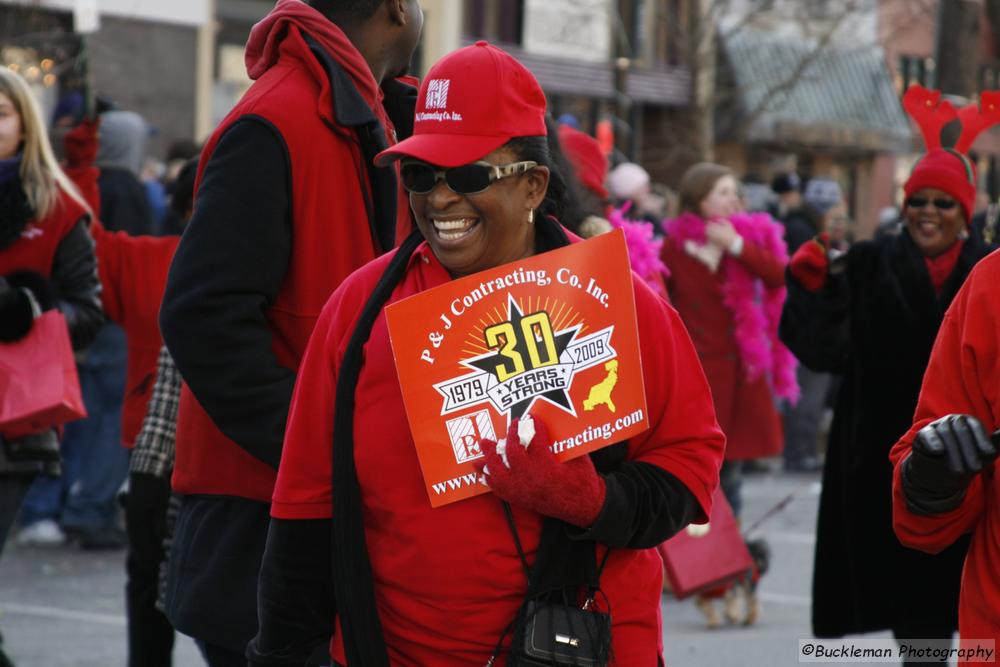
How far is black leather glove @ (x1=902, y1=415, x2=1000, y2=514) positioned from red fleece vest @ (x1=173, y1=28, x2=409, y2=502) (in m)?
1.16

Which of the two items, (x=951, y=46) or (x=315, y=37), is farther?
(x=951, y=46)

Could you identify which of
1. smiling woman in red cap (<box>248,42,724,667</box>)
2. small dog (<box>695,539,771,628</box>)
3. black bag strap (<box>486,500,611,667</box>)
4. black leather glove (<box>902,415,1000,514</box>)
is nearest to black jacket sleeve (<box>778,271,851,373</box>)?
small dog (<box>695,539,771,628</box>)

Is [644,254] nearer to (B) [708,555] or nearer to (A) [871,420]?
(B) [708,555]

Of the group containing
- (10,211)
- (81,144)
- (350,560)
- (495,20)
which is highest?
(495,20)

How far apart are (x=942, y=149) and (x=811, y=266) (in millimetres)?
577

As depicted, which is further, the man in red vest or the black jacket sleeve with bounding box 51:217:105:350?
the black jacket sleeve with bounding box 51:217:105:350

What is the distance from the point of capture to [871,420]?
5.64m

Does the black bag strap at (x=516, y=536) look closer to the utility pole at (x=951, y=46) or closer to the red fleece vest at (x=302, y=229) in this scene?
the red fleece vest at (x=302, y=229)

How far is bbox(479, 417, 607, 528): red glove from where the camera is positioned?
2734mm

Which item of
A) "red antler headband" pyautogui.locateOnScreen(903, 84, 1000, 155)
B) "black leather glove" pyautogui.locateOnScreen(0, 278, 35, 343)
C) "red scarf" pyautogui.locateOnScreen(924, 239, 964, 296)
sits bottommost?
"black leather glove" pyautogui.locateOnScreen(0, 278, 35, 343)

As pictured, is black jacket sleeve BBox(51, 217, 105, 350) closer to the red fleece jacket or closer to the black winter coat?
the black winter coat

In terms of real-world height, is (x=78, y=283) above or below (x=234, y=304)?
below

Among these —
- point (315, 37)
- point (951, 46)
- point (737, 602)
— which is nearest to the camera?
point (315, 37)

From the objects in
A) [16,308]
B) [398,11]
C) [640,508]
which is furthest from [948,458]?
[16,308]
